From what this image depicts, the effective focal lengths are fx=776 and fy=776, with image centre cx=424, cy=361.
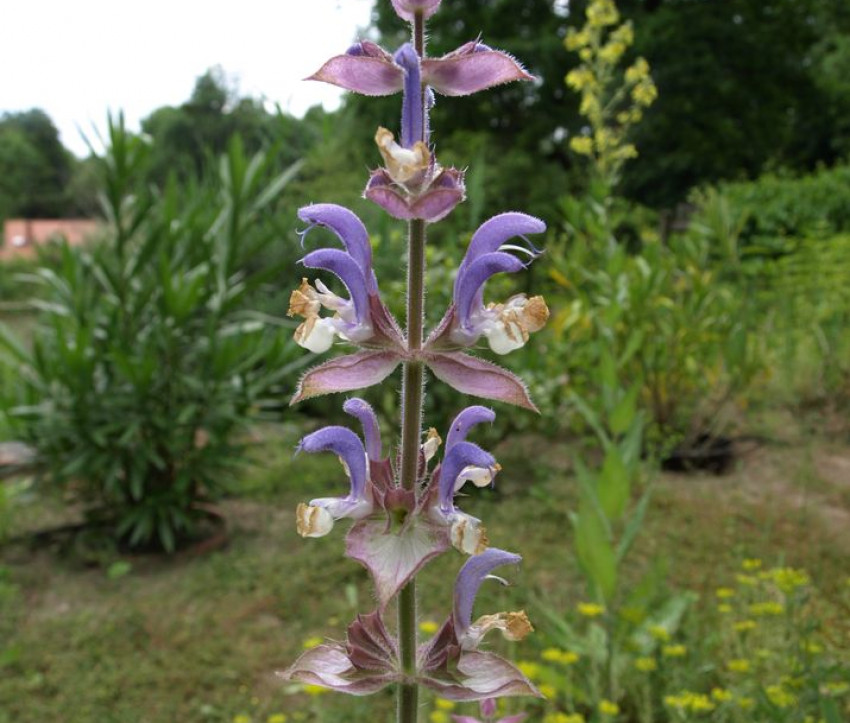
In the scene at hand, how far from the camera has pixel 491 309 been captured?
1018mm

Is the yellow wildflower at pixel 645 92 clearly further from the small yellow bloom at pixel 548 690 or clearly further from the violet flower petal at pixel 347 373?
the violet flower petal at pixel 347 373

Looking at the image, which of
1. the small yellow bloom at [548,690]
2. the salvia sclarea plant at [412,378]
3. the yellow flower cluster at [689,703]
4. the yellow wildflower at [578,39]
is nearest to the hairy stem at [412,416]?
the salvia sclarea plant at [412,378]

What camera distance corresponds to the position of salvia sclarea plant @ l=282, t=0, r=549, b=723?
0.92 metres

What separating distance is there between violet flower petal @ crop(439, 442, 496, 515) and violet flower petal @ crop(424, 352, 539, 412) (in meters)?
0.07

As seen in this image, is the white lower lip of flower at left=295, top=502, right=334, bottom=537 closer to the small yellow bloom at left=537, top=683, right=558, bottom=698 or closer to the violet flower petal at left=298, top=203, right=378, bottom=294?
the violet flower petal at left=298, top=203, right=378, bottom=294

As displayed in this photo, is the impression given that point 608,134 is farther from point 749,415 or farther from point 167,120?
point 167,120

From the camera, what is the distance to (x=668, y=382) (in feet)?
15.5

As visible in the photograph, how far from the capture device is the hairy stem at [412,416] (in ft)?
3.15

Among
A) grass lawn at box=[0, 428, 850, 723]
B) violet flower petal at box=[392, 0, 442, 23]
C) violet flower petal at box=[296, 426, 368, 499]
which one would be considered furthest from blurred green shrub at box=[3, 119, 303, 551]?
violet flower petal at box=[392, 0, 442, 23]

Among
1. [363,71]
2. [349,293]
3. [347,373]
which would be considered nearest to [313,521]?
[347,373]

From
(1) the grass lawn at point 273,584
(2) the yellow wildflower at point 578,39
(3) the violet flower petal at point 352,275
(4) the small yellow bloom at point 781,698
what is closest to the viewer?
(3) the violet flower petal at point 352,275

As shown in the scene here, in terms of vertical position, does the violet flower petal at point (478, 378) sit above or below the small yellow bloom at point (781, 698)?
above

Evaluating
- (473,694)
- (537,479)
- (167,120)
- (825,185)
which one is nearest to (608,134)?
→ (537,479)

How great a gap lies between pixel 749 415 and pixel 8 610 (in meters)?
4.58
